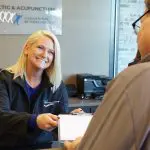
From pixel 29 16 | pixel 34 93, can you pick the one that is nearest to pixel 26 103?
pixel 34 93

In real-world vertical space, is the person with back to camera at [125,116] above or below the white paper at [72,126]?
above

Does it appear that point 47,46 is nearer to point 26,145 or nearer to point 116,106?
point 26,145

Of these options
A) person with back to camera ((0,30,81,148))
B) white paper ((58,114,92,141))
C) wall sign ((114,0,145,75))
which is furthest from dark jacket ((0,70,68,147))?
wall sign ((114,0,145,75))

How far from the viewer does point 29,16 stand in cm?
355

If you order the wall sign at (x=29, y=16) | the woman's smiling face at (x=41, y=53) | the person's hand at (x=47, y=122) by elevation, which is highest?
the wall sign at (x=29, y=16)

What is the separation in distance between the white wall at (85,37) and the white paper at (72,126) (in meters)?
2.04

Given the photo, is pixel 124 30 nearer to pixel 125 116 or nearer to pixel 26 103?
pixel 26 103

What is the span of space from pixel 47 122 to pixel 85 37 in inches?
89.2

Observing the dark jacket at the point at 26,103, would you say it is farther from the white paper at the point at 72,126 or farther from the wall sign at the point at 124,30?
the wall sign at the point at 124,30

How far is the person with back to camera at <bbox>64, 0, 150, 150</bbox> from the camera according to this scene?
60cm

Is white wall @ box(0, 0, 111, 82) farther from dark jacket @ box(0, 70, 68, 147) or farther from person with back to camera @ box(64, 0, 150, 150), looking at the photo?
person with back to camera @ box(64, 0, 150, 150)

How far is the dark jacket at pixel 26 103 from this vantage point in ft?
5.74

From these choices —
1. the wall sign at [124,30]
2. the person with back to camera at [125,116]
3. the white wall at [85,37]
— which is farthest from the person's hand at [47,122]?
the wall sign at [124,30]

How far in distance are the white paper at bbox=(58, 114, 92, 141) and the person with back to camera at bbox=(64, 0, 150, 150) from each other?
0.79 metres
